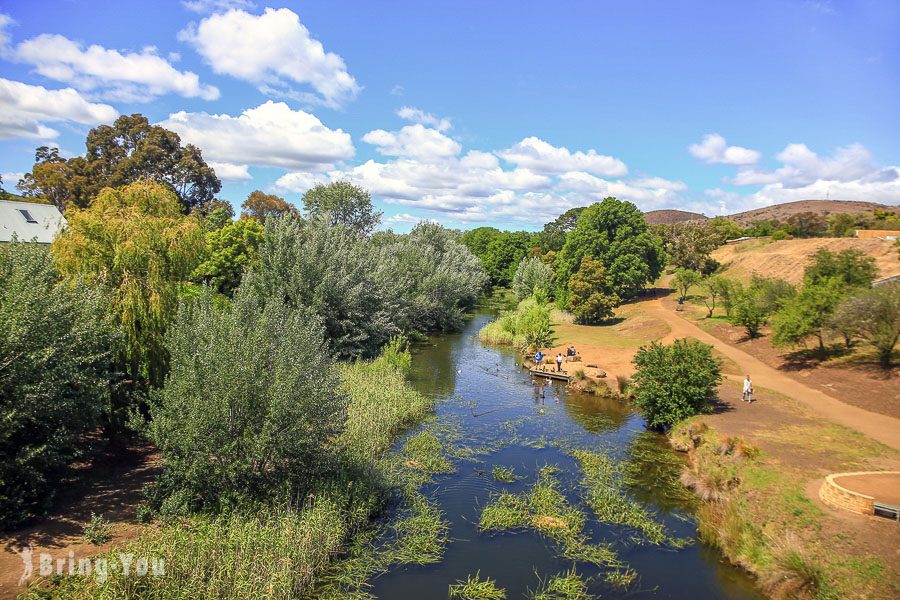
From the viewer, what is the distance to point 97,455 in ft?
52.6

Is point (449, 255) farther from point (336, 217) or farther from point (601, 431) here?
point (601, 431)

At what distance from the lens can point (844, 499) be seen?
13.8 meters

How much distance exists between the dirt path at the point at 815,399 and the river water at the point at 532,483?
7.41 metres

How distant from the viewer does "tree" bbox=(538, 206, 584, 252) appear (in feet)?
310

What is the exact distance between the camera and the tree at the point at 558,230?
94562 millimetres

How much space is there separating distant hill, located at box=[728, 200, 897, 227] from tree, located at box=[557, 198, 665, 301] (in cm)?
7542

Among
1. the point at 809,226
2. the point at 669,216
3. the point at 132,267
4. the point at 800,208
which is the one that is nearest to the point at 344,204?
the point at 132,267

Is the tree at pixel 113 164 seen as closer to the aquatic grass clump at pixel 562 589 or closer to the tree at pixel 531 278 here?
the tree at pixel 531 278

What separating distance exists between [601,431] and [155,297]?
19.5 metres

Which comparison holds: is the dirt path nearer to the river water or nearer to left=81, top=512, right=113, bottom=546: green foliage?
the river water

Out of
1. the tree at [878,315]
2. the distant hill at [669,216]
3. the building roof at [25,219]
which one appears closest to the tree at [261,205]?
the building roof at [25,219]

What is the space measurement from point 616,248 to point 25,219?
5803cm

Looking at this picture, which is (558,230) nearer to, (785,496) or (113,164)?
(113,164)

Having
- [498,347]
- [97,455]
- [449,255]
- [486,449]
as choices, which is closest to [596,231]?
[449,255]
